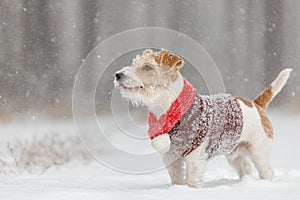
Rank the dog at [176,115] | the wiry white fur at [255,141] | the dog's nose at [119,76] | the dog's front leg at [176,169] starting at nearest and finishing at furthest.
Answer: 1. the dog's nose at [119,76]
2. the dog at [176,115]
3. the dog's front leg at [176,169]
4. the wiry white fur at [255,141]

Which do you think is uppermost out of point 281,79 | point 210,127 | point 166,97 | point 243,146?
point 281,79

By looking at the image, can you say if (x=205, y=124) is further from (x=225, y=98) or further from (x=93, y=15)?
(x=93, y=15)

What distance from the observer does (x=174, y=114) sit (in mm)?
3916

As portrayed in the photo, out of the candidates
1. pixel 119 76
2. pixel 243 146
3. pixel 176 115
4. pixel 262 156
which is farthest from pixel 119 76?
pixel 262 156

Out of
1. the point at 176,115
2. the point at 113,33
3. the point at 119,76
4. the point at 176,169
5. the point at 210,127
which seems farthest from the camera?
the point at 113,33

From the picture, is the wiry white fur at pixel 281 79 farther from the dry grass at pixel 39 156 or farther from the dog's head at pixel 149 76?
the dry grass at pixel 39 156

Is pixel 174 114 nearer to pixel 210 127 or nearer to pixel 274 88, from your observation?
pixel 210 127

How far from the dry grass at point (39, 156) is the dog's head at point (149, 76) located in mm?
3344

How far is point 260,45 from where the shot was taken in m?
13.8

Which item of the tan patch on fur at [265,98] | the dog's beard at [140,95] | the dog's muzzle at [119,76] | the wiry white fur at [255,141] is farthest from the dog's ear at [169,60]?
the tan patch on fur at [265,98]

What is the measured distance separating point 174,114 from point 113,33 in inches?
364

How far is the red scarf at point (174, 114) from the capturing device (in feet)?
12.8

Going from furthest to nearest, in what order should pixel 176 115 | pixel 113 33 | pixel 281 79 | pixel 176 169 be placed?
1. pixel 113 33
2. pixel 281 79
3. pixel 176 169
4. pixel 176 115

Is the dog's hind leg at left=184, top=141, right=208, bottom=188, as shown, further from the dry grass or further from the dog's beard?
the dry grass
